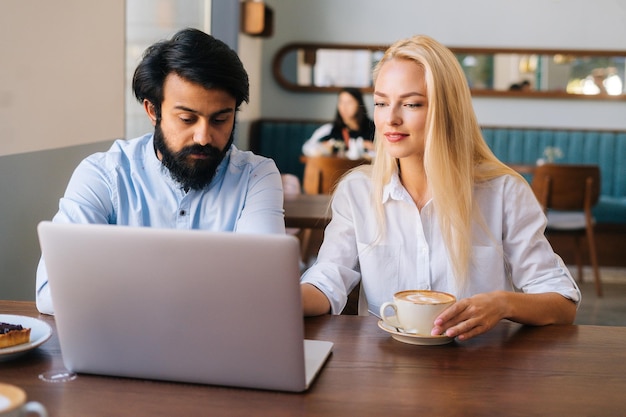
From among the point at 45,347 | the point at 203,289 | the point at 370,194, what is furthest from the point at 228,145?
the point at 203,289

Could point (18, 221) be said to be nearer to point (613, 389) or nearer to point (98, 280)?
point (98, 280)

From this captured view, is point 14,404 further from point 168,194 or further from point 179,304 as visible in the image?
point 168,194

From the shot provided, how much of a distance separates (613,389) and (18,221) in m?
2.19

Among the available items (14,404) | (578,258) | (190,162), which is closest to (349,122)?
(578,258)

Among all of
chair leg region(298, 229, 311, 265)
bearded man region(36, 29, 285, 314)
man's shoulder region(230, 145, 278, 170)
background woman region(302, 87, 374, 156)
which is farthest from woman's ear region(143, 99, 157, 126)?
background woman region(302, 87, 374, 156)

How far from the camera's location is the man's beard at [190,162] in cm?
196

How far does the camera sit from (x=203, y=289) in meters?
1.19

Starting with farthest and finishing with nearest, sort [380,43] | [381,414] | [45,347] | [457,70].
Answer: [380,43]
[457,70]
[45,347]
[381,414]

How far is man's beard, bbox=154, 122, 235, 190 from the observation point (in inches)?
77.2

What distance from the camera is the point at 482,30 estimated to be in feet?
23.0

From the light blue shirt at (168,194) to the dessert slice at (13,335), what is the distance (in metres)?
0.60

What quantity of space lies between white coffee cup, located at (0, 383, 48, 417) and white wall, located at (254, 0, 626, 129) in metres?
6.37

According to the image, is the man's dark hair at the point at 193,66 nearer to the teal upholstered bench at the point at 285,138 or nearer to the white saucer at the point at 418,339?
the white saucer at the point at 418,339

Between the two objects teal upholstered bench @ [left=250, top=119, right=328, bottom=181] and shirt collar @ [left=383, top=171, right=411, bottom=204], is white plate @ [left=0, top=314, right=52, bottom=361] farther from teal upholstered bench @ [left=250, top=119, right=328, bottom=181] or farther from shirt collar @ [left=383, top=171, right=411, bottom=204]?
teal upholstered bench @ [left=250, top=119, right=328, bottom=181]
